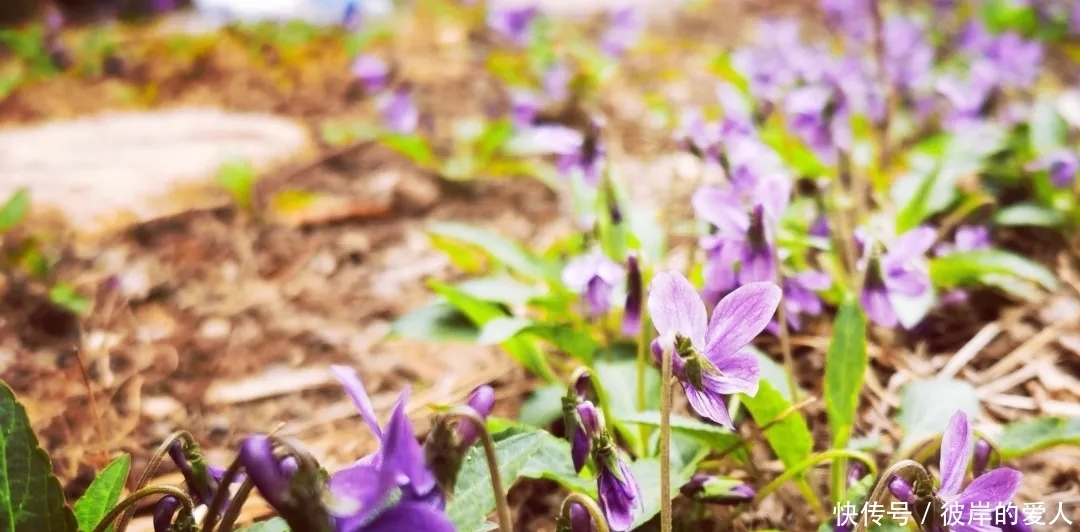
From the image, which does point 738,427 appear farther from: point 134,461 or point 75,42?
point 75,42

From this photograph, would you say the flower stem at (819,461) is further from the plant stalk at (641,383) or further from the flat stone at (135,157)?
the flat stone at (135,157)

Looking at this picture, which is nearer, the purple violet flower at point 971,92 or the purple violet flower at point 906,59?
the purple violet flower at point 971,92

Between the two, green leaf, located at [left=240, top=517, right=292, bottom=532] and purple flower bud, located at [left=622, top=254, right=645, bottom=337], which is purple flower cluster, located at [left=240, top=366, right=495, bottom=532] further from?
purple flower bud, located at [left=622, top=254, right=645, bottom=337]

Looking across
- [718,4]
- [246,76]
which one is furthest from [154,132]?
[718,4]

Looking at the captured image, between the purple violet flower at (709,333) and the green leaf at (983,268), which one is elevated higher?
the purple violet flower at (709,333)

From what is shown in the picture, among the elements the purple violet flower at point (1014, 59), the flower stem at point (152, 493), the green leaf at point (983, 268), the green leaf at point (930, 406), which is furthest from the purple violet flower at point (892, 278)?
the purple violet flower at point (1014, 59)
